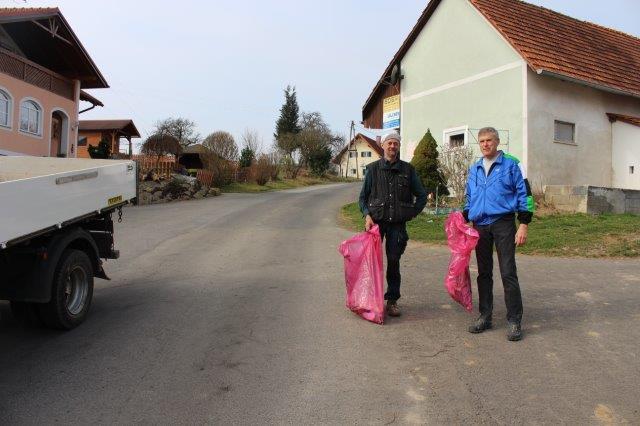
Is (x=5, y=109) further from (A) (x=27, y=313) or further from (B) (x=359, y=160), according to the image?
(B) (x=359, y=160)

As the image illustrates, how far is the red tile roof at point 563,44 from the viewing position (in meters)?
14.8

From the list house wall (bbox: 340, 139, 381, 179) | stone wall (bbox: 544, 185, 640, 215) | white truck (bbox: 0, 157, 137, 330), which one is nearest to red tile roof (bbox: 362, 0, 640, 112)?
stone wall (bbox: 544, 185, 640, 215)

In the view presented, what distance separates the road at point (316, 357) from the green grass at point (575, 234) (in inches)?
58.6

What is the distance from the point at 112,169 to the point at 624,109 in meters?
16.4

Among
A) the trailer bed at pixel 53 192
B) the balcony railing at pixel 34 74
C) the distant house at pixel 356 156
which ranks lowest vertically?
the trailer bed at pixel 53 192

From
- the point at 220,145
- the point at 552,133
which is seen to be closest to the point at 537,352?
the point at 552,133

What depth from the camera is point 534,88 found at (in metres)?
14.7

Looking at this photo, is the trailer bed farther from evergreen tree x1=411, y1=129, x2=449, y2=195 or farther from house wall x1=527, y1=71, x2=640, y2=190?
house wall x1=527, y1=71, x2=640, y2=190

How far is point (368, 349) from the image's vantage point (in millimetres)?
4352

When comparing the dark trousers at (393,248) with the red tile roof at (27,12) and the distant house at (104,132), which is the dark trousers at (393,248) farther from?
the distant house at (104,132)

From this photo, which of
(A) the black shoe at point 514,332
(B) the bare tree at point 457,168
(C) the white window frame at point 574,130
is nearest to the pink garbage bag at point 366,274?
(A) the black shoe at point 514,332

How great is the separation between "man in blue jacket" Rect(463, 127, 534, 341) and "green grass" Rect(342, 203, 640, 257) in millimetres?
4737

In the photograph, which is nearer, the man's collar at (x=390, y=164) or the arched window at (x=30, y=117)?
the man's collar at (x=390, y=164)

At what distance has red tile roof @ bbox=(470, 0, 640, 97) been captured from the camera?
1479cm
